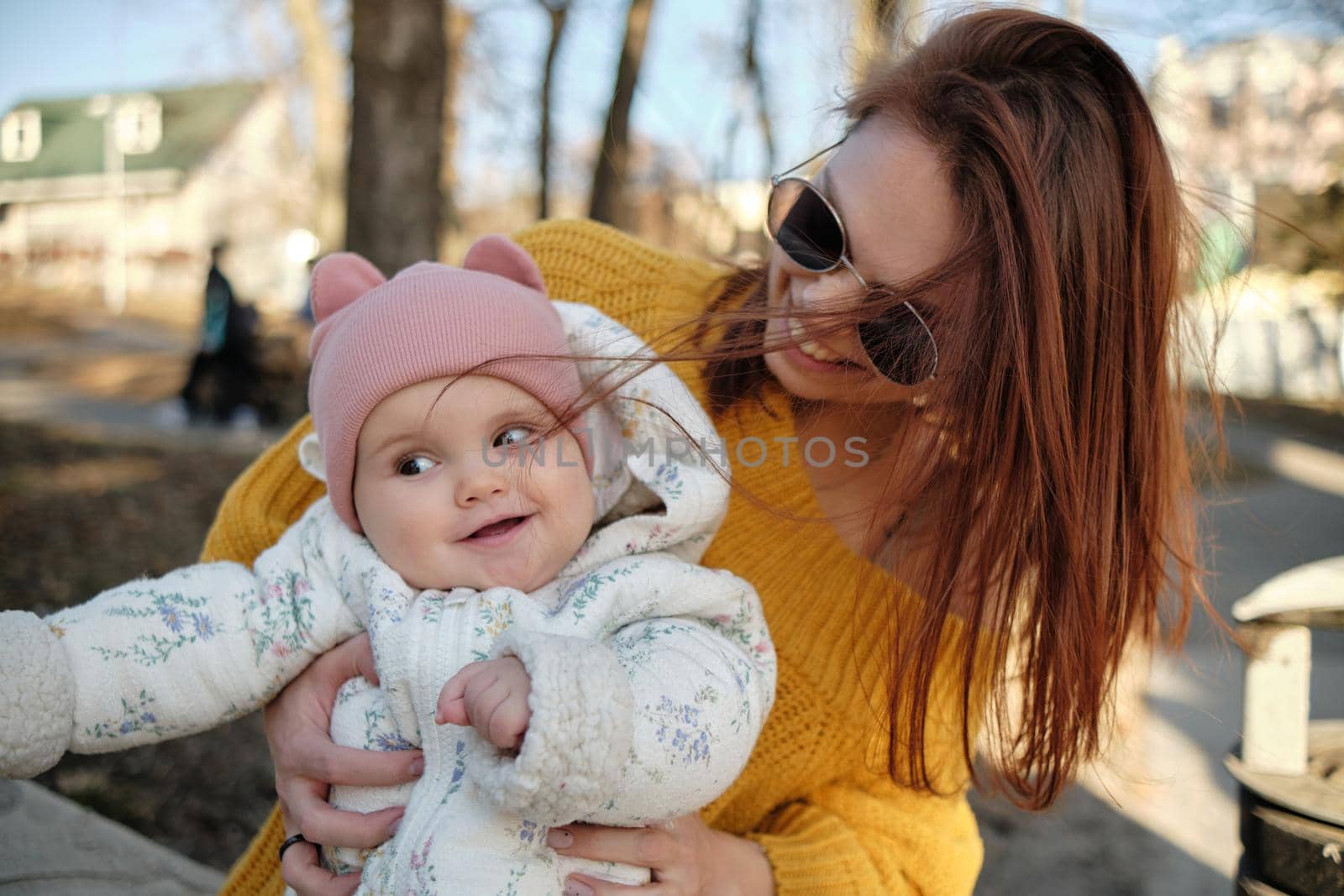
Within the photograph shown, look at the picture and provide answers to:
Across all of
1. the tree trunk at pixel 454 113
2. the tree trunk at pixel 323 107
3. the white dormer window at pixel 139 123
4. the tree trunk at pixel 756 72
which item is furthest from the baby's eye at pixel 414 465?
the white dormer window at pixel 139 123

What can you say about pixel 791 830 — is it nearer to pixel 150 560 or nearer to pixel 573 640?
pixel 573 640

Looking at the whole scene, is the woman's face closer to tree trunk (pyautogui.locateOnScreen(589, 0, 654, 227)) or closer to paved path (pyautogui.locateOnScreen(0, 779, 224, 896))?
paved path (pyautogui.locateOnScreen(0, 779, 224, 896))

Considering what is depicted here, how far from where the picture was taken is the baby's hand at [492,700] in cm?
104

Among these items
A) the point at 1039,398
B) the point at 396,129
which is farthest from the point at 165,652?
the point at 396,129

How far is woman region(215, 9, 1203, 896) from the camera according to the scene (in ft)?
4.81

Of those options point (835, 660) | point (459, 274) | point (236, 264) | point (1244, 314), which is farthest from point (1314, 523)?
point (236, 264)

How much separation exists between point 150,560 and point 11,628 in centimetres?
398

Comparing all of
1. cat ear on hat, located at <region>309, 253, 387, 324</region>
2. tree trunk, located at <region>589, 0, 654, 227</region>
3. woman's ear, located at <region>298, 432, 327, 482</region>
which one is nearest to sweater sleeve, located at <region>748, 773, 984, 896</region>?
woman's ear, located at <region>298, 432, 327, 482</region>

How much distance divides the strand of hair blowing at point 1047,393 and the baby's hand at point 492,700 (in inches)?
26.0

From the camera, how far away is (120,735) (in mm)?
1319

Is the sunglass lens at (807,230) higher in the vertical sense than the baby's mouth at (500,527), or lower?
higher

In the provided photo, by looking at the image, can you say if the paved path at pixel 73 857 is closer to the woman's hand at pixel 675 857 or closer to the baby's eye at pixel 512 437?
the woman's hand at pixel 675 857

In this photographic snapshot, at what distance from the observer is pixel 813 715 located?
165cm

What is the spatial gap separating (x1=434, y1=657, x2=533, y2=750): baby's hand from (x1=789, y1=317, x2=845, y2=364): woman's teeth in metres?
0.72
